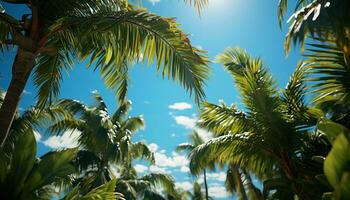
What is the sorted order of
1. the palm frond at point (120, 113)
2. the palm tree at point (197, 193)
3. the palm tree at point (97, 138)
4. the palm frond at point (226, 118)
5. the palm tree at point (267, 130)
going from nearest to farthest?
the palm tree at point (267, 130)
the palm frond at point (226, 118)
the palm tree at point (97, 138)
the palm frond at point (120, 113)
the palm tree at point (197, 193)

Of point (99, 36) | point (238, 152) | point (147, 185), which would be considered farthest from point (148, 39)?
point (147, 185)

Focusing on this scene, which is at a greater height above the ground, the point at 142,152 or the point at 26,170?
the point at 26,170

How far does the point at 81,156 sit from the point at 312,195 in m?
10.9

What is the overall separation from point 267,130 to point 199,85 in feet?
11.3

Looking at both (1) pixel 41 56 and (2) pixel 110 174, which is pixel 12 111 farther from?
(2) pixel 110 174

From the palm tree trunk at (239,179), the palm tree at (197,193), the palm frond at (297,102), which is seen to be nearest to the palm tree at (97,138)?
the palm tree trunk at (239,179)

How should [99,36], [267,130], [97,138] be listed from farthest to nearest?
[97,138], [267,130], [99,36]

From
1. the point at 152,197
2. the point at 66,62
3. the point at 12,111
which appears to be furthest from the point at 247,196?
the point at 12,111

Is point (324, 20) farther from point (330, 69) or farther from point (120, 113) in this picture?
point (120, 113)

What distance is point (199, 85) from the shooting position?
4.80m

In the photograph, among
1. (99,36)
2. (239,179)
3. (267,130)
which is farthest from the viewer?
(239,179)

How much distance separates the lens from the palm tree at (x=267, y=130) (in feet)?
24.1

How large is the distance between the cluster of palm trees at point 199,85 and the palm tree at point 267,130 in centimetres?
2

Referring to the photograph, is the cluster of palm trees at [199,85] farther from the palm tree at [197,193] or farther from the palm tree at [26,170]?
the palm tree at [197,193]
